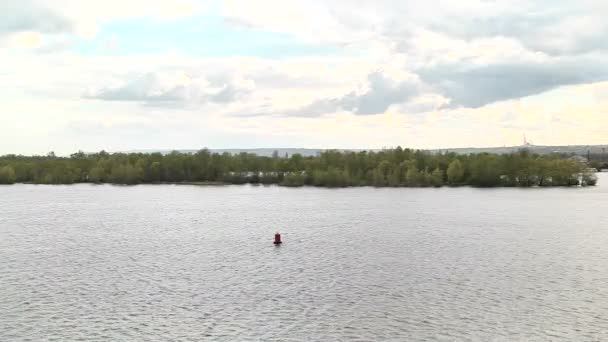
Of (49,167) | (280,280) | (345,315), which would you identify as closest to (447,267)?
(280,280)

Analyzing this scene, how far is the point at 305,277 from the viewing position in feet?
123

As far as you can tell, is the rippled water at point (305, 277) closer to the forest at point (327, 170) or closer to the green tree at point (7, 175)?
the forest at point (327, 170)

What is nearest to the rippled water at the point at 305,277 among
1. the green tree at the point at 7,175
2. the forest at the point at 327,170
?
the forest at the point at 327,170

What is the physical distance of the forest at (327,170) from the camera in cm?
13762

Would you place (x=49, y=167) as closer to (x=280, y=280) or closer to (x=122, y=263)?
(x=122, y=263)

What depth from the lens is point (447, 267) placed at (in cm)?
4091

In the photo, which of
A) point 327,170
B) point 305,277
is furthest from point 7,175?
point 305,277

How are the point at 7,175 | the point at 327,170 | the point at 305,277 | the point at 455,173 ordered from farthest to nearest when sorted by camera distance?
the point at 7,175, the point at 327,170, the point at 455,173, the point at 305,277

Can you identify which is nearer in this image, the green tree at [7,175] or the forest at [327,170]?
the forest at [327,170]

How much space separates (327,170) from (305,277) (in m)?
109

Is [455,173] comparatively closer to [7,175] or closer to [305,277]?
[7,175]

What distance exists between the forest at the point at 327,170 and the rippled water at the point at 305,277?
6216 centimetres

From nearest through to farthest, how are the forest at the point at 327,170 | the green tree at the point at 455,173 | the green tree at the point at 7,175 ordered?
the forest at the point at 327,170
the green tree at the point at 455,173
the green tree at the point at 7,175

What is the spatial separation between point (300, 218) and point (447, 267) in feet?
108
